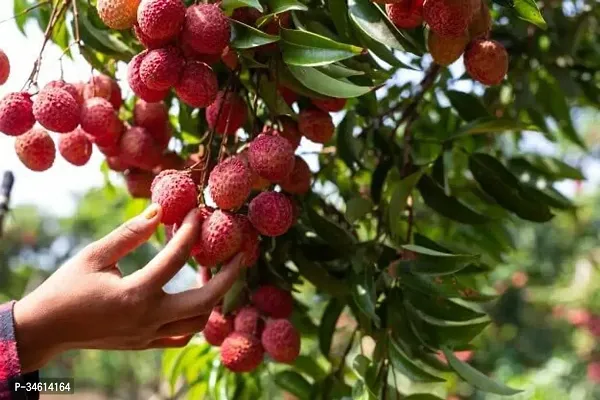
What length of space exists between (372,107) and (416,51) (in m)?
0.15

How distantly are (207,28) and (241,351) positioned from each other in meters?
0.29

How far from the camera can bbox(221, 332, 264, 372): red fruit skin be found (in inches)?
28.2

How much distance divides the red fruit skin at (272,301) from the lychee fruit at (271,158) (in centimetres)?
16

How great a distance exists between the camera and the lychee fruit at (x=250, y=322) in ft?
2.37

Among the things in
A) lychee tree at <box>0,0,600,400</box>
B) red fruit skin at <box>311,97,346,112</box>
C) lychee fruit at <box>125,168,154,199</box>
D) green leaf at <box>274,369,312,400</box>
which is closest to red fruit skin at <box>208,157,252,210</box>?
lychee tree at <box>0,0,600,400</box>

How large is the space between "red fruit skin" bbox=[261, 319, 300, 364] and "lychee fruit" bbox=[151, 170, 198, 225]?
164mm

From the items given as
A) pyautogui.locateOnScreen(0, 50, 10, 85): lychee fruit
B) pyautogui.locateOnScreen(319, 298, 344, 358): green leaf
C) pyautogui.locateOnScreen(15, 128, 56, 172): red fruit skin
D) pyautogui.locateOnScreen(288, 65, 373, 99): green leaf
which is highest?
pyautogui.locateOnScreen(0, 50, 10, 85): lychee fruit

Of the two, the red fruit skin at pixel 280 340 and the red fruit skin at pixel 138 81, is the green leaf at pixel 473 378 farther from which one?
the red fruit skin at pixel 138 81

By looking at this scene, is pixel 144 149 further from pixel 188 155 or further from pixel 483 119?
pixel 483 119

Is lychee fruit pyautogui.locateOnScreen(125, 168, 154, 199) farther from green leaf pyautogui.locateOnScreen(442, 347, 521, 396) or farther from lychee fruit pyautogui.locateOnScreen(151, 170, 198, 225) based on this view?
green leaf pyautogui.locateOnScreen(442, 347, 521, 396)

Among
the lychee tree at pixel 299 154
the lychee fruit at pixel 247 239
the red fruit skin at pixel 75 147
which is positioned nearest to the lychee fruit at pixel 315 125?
the lychee tree at pixel 299 154

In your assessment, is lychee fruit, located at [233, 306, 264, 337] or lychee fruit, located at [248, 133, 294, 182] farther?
lychee fruit, located at [233, 306, 264, 337]

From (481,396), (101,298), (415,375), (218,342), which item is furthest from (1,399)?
(481,396)

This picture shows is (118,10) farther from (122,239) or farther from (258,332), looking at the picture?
(258,332)
